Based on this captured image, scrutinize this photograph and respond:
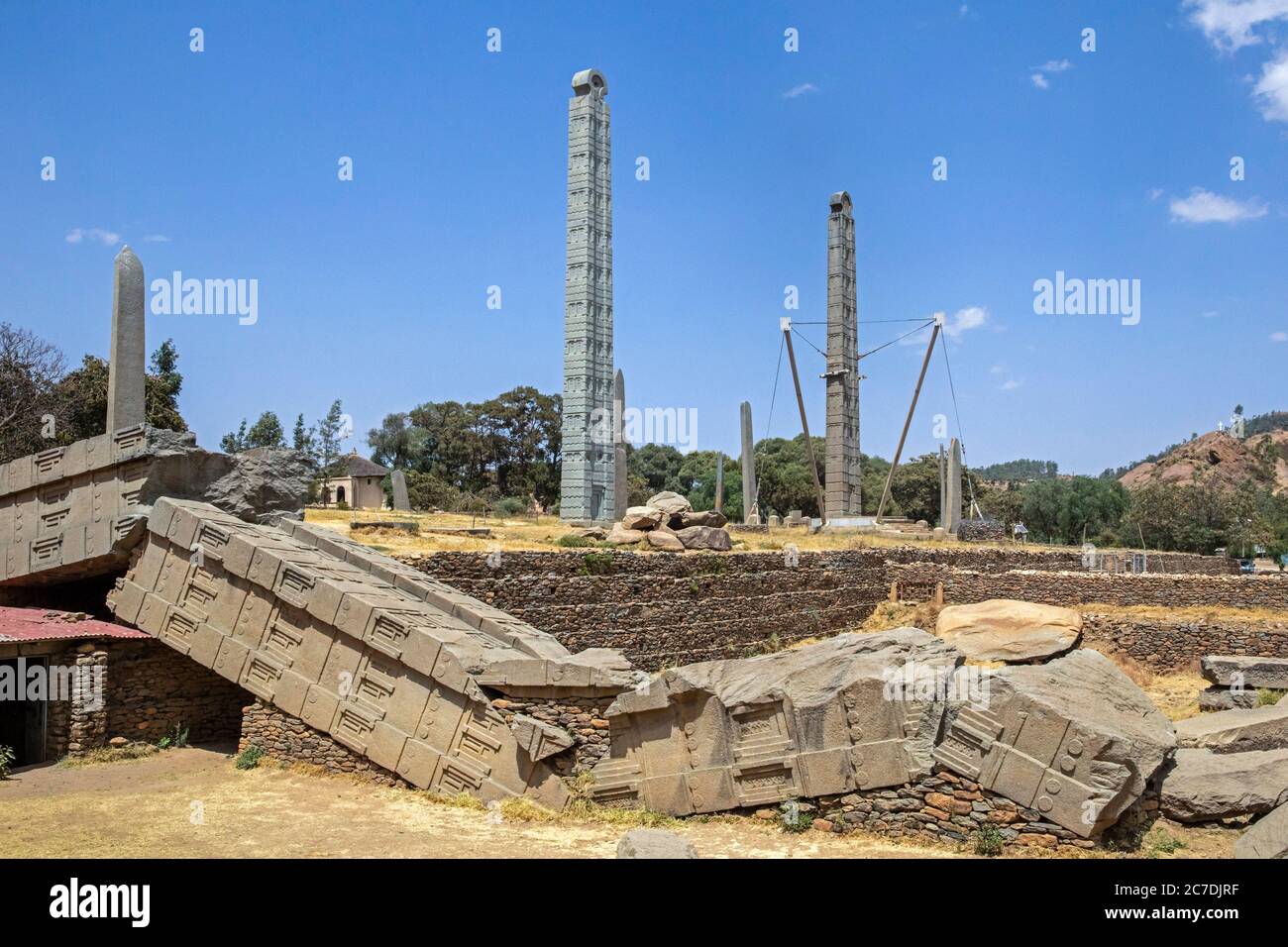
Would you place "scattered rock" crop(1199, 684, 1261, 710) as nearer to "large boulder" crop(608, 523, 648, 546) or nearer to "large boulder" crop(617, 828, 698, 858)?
"large boulder" crop(617, 828, 698, 858)

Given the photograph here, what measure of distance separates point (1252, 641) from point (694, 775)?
13304 millimetres

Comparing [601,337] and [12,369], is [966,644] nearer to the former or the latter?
[601,337]

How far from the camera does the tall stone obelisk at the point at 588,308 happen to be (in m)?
26.3

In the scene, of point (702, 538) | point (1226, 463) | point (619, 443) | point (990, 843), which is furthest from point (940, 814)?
point (1226, 463)

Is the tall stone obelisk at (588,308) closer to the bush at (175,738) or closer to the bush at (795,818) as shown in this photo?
the bush at (175,738)

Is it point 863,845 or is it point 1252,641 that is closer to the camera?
point 863,845

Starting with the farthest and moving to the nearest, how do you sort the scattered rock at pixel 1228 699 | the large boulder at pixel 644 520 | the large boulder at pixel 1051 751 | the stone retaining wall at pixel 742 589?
the large boulder at pixel 644 520 < the stone retaining wall at pixel 742 589 < the scattered rock at pixel 1228 699 < the large boulder at pixel 1051 751

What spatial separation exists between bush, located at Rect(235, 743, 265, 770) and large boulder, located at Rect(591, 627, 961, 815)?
14.8 ft

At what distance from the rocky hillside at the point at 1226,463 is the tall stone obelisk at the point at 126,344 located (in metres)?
79.1

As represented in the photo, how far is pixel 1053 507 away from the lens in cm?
5725

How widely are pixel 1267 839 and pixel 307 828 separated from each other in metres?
8.56

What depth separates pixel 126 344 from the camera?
1589 cm

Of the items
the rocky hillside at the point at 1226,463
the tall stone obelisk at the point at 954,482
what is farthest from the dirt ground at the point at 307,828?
the rocky hillside at the point at 1226,463
